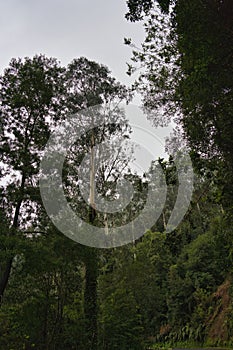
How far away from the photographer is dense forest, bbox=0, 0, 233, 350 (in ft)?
18.4

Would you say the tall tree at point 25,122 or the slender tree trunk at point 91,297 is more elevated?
the tall tree at point 25,122

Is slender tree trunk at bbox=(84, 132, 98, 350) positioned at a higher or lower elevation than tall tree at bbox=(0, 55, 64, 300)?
lower

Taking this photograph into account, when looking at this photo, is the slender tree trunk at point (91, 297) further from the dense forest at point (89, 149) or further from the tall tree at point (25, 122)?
the tall tree at point (25, 122)

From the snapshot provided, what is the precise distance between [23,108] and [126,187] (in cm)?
1071

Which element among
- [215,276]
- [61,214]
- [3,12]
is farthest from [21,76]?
[215,276]

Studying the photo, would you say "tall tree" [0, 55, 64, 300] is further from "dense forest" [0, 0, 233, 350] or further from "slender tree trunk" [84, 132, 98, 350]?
"slender tree trunk" [84, 132, 98, 350]

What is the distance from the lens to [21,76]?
997 cm

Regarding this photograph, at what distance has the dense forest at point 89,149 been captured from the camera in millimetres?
5613

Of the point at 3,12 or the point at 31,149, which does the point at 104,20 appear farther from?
the point at 31,149

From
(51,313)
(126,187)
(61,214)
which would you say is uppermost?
(126,187)

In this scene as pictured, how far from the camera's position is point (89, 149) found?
14.0 meters

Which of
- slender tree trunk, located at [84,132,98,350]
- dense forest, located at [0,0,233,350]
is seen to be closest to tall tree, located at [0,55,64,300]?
dense forest, located at [0,0,233,350]

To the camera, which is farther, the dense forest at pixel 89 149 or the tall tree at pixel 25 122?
the tall tree at pixel 25 122

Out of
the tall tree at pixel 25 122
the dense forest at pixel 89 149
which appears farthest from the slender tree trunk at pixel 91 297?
the tall tree at pixel 25 122
